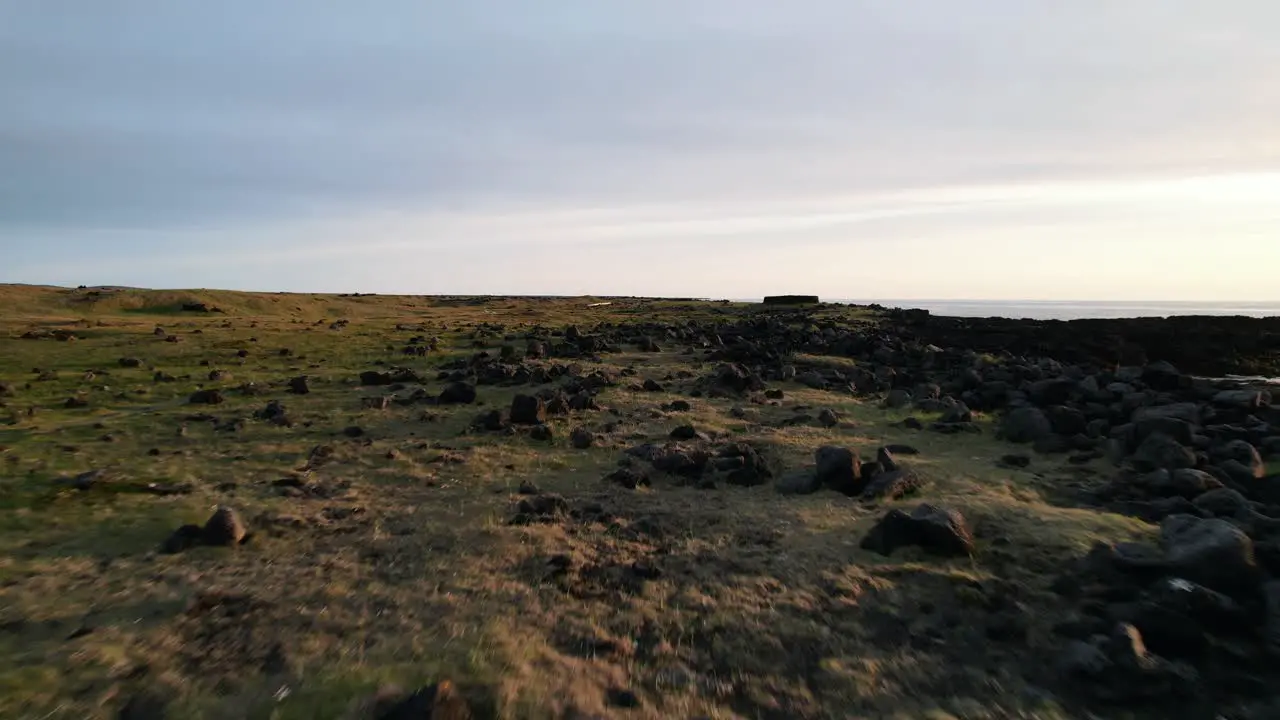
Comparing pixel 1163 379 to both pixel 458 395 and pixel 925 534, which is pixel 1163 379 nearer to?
pixel 925 534

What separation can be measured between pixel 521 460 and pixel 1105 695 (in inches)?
455

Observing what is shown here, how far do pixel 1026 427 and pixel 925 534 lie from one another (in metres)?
9.90

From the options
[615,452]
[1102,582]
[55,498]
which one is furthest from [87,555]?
[1102,582]

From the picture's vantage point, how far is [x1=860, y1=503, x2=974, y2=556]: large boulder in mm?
10219

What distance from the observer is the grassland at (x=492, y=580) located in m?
6.87

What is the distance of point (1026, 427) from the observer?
1828 centimetres

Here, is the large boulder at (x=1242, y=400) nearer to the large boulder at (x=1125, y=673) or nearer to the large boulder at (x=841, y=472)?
the large boulder at (x=841, y=472)

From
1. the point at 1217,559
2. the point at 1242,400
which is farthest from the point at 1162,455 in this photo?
the point at 1242,400

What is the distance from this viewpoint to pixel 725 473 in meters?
14.8

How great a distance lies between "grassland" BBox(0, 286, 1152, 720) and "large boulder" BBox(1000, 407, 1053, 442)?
1.12m

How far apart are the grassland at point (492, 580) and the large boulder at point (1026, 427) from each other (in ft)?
3.68

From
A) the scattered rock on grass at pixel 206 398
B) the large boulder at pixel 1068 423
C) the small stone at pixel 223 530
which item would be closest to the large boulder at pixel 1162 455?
the large boulder at pixel 1068 423

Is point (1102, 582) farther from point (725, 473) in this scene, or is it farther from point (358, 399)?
point (358, 399)

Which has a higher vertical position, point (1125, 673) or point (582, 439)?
point (582, 439)
